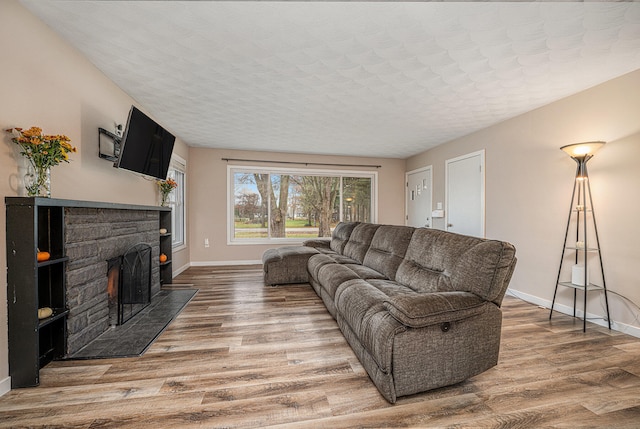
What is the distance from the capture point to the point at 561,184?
299cm

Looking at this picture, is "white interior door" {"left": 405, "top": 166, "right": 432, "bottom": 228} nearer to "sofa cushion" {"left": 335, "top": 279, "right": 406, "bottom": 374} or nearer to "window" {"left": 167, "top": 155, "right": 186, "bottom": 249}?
"sofa cushion" {"left": 335, "top": 279, "right": 406, "bottom": 374}

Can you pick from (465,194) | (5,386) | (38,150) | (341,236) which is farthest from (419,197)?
(5,386)

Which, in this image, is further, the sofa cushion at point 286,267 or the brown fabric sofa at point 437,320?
the sofa cushion at point 286,267

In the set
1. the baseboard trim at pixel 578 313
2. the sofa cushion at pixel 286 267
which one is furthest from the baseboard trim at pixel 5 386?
the baseboard trim at pixel 578 313

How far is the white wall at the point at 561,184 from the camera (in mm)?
2443

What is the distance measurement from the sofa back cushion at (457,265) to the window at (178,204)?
13.1 feet

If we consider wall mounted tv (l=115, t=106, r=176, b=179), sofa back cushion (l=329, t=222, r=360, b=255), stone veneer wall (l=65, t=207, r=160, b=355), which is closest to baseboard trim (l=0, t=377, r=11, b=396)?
stone veneer wall (l=65, t=207, r=160, b=355)

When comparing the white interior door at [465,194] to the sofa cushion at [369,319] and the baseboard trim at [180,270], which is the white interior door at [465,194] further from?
the baseboard trim at [180,270]

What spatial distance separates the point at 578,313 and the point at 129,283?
15.5 ft

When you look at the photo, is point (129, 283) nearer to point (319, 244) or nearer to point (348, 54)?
point (319, 244)

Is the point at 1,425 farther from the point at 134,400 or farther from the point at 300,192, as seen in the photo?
the point at 300,192

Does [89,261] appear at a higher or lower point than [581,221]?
lower

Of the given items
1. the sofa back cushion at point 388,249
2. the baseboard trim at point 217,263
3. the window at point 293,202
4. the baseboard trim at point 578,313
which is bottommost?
the baseboard trim at point 578,313

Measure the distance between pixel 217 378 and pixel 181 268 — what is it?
11.6 ft
